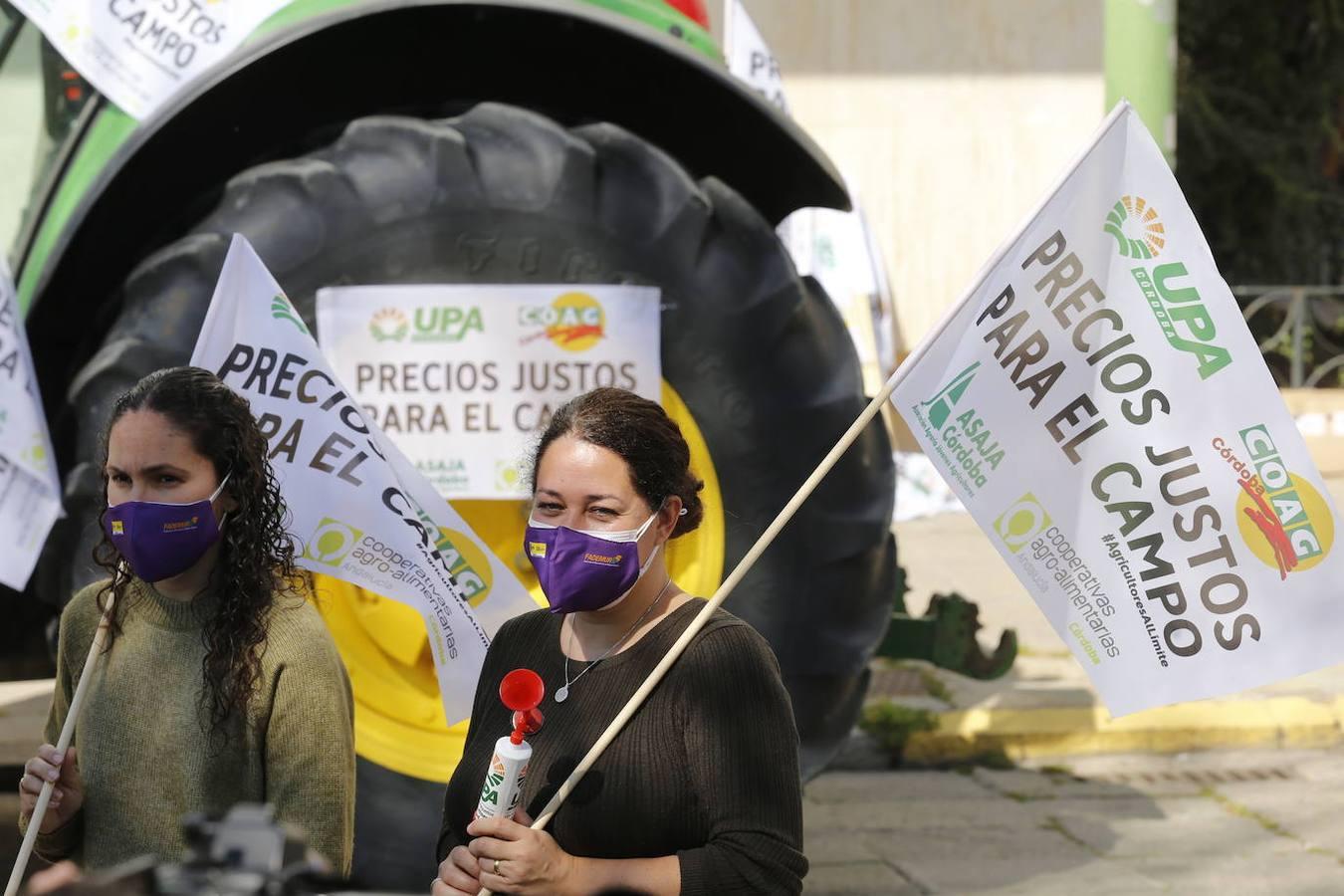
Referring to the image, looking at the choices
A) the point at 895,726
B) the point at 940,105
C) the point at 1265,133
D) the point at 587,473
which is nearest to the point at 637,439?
the point at 587,473

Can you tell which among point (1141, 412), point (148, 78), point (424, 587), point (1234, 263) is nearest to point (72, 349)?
point (148, 78)

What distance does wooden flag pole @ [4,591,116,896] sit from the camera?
2.32 m

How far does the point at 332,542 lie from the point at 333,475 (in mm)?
127

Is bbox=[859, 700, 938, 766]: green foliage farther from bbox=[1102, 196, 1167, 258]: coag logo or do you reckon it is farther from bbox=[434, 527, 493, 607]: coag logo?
bbox=[1102, 196, 1167, 258]: coag logo

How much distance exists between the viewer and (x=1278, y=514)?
8.45ft

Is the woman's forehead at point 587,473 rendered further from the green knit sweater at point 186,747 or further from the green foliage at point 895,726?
the green foliage at point 895,726

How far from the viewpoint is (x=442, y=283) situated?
3865mm

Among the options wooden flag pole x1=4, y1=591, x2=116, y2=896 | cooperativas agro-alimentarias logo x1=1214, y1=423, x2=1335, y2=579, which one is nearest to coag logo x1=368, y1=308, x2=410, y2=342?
wooden flag pole x1=4, y1=591, x2=116, y2=896

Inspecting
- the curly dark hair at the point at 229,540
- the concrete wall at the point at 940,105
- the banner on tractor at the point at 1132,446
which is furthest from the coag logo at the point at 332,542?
the concrete wall at the point at 940,105

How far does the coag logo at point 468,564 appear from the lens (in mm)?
3344

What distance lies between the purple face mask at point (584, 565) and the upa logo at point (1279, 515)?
0.92 m

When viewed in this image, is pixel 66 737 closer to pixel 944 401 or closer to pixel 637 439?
pixel 637 439

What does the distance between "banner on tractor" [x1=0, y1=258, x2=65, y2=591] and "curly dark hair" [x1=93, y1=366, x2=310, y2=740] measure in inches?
48.2

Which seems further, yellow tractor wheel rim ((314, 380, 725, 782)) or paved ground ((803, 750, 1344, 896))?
paved ground ((803, 750, 1344, 896))
